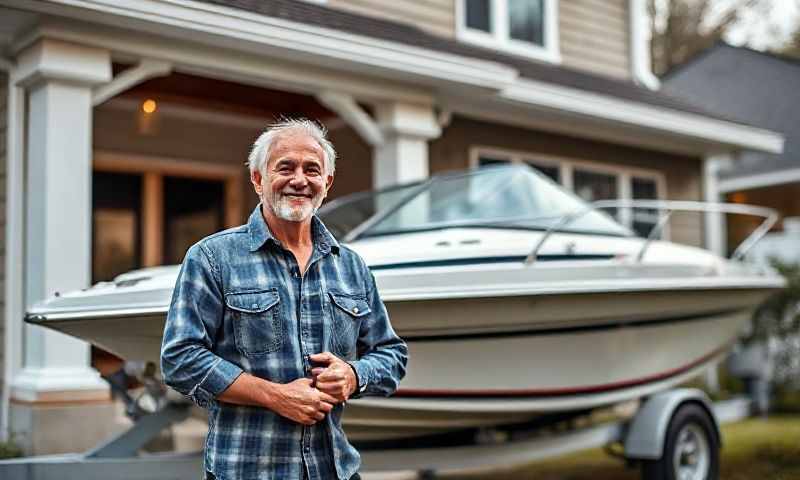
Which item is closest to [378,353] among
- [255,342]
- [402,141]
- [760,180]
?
[255,342]

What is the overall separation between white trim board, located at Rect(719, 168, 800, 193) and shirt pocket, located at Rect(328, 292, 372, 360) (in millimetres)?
13195

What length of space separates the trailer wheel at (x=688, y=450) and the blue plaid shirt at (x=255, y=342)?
301 cm

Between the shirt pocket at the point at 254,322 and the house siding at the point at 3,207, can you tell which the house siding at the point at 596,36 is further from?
the shirt pocket at the point at 254,322

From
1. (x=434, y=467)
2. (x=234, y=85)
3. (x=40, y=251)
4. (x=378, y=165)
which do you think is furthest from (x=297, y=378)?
(x=234, y=85)

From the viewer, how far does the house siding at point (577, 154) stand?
8.28 m

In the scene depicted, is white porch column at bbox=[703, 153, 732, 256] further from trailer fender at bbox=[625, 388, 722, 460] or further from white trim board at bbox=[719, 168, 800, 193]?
trailer fender at bbox=[625, 388, 722, 460]

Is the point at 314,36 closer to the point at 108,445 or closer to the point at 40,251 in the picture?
the point at 40,251

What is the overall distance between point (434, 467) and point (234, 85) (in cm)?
419

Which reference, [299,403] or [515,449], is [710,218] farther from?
[299,403]

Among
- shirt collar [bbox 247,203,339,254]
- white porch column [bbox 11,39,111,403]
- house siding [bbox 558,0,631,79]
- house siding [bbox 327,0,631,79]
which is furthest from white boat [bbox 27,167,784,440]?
house siding [bbox 558,0,631,79]

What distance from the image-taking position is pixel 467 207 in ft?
16.1

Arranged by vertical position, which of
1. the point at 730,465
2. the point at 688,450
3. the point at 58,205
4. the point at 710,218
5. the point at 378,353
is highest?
the point at 710,218

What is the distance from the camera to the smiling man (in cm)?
216

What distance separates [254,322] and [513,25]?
8.12m
